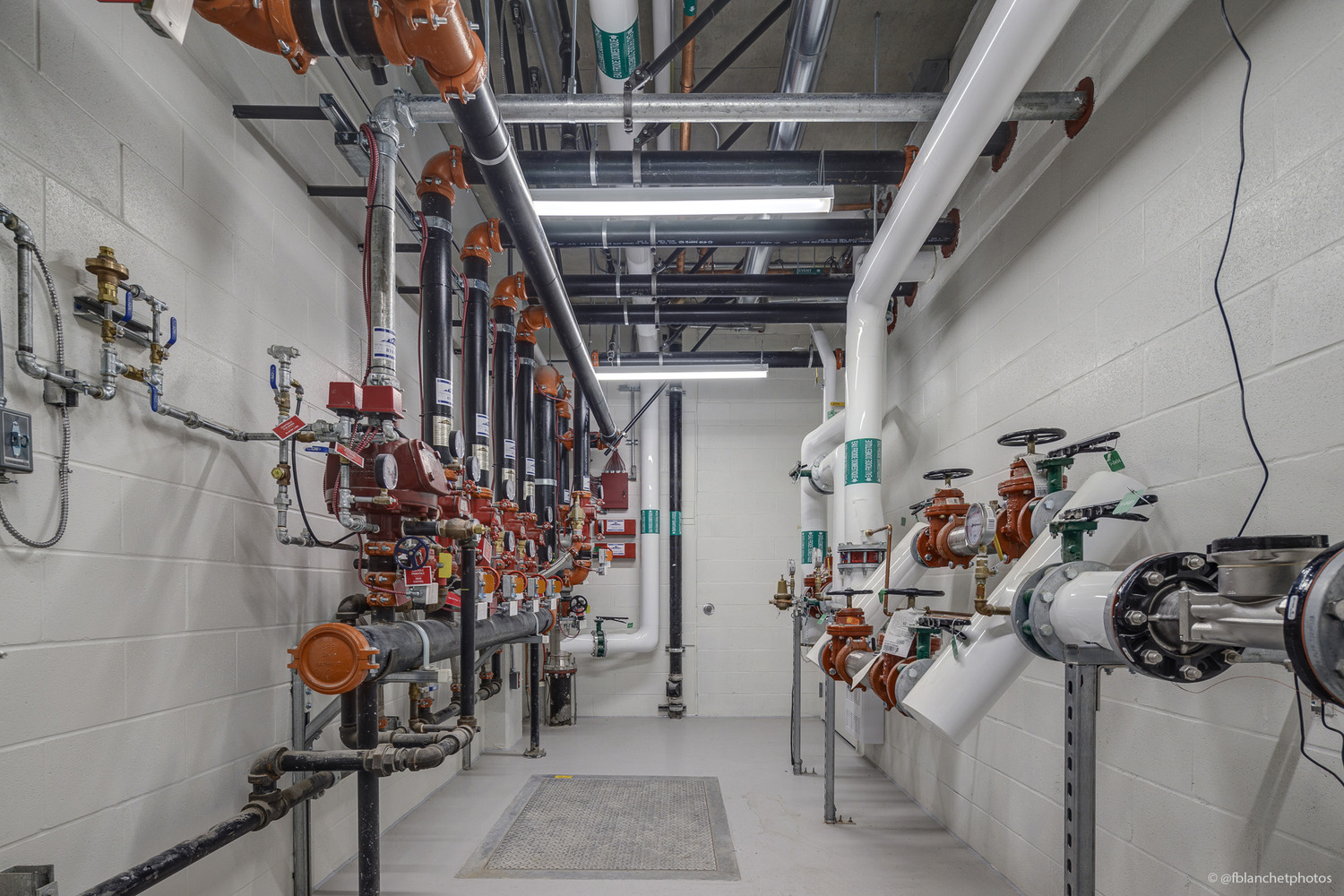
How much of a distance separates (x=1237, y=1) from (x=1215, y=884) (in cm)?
210

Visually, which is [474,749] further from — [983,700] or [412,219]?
[983,700]

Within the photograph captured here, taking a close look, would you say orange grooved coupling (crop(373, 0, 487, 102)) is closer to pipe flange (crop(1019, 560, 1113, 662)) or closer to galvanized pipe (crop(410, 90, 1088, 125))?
galvanized pipe (crop(410, 90, 1088, 125))

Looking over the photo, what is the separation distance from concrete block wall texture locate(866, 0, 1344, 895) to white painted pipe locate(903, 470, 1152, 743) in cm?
14

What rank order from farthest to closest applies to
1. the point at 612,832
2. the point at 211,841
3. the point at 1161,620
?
the point at 612,832
the point at 211,841
the point at 1161,620

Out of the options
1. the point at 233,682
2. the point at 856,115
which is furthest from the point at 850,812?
the point at 856,115

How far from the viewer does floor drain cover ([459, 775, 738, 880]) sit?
292 cm

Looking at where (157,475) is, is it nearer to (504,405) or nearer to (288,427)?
(288,427)

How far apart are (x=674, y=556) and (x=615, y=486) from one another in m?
0.83

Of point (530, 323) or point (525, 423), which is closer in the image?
point (530, 323)

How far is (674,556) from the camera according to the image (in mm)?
6352

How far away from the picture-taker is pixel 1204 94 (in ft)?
6.06

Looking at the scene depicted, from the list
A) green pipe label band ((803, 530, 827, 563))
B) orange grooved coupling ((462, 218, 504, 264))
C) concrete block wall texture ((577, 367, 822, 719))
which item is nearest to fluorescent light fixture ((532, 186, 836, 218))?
orange grooved coupling ((462, 218, 504, 264))

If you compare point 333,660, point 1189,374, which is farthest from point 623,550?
point 1189,374

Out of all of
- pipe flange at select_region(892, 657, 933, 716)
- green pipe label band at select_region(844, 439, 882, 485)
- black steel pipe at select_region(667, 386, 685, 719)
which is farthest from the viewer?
black steel pipe at select_region(667, 386, 685, 719)
